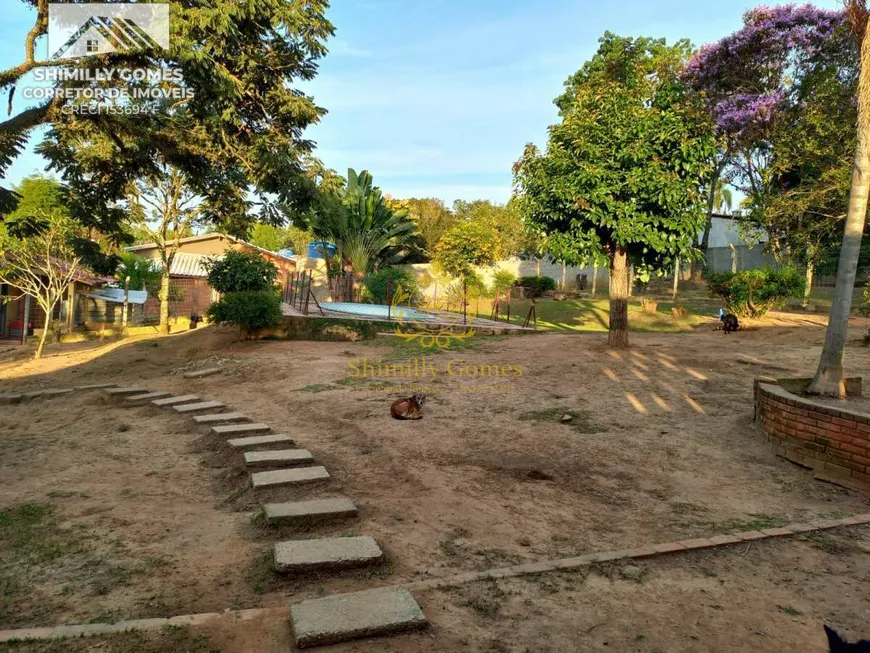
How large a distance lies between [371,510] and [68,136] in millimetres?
5921

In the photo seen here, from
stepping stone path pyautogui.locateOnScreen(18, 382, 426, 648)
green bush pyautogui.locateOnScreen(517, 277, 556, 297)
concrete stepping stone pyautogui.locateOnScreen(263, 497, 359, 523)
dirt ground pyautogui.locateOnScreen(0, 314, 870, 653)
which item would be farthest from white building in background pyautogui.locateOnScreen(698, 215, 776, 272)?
concrete stepping stone pyautogui.locateOnScreen(263, 497, 359, 523)

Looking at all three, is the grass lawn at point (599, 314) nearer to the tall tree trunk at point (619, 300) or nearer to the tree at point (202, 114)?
the tall tree trunk at point (619, 300)

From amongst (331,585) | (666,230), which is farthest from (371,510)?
(666,230)

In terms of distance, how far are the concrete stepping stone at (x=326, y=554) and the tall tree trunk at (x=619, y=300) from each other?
30.5 ft

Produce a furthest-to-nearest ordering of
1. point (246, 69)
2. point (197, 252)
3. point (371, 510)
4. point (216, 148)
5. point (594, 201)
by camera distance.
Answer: point (197, 252) < point (594, 201) < point (216, 148) < point (246, 69) < point (371, 510)

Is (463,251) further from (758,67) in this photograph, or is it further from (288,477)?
(288,477)

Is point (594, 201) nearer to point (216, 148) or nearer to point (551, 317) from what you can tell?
point (216, 148)

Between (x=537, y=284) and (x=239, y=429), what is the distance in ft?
75.8

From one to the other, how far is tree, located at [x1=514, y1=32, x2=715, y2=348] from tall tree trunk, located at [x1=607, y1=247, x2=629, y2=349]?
0.15 feet

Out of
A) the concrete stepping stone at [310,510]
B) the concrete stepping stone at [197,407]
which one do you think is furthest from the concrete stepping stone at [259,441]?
the concrete stepping stone at [197,407]


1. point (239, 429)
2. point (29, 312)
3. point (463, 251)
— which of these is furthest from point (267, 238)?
point (239, 429)

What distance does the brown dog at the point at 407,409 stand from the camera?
25.1ft

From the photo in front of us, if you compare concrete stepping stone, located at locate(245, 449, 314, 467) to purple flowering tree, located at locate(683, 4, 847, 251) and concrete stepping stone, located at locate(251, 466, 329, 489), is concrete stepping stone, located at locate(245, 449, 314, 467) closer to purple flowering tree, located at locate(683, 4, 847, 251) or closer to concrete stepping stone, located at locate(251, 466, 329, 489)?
concrete stepping stone, located at locate(251, 466, 329, 489)

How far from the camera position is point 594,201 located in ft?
33.8
